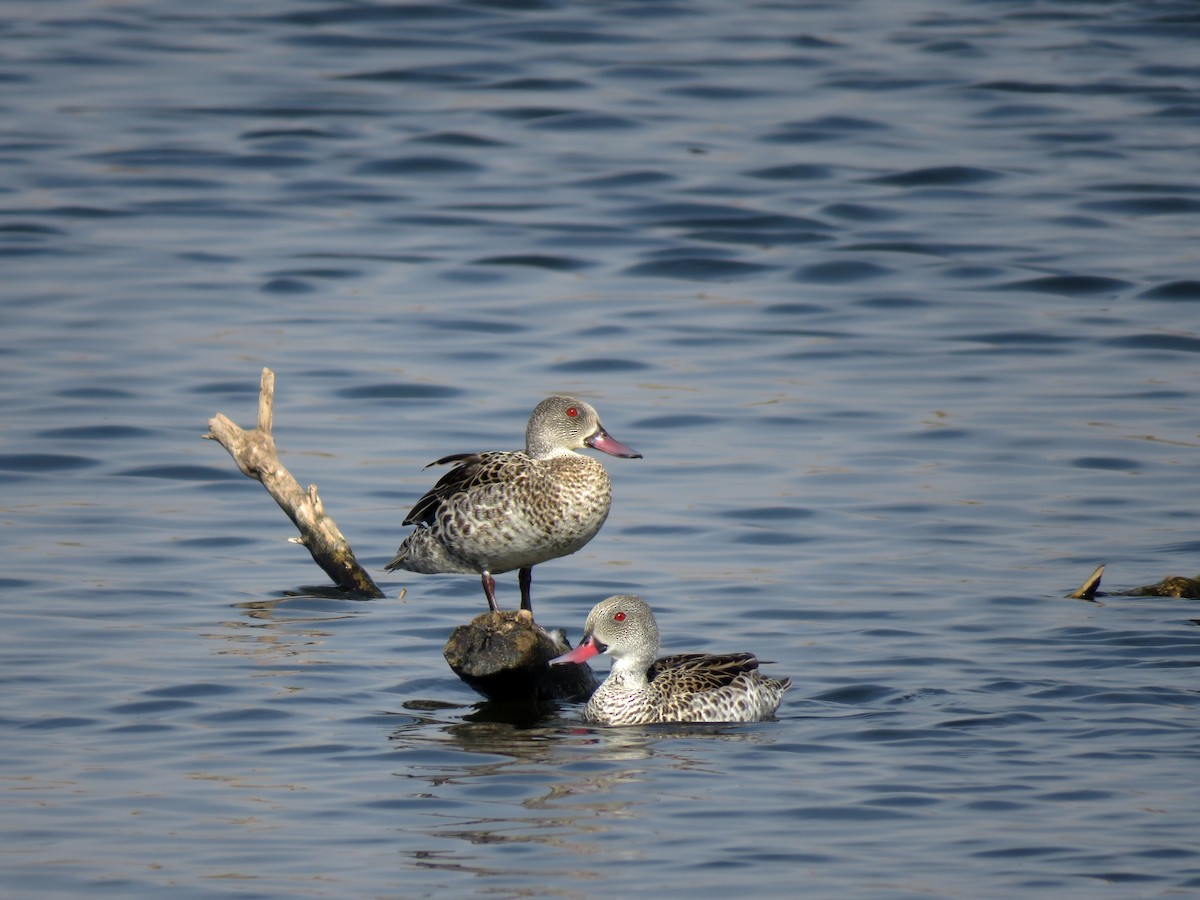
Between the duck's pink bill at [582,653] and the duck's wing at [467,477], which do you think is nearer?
the duck's pink bill at [582,653]

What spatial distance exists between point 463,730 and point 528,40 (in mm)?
21915

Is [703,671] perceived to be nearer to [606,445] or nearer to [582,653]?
[582,653]

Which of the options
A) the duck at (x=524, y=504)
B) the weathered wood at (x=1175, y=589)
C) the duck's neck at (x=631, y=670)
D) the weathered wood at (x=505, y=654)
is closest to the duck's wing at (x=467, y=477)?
the duck at (x=524, y=504)

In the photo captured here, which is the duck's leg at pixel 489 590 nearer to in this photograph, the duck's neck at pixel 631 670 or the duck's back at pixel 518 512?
the duck's back at pixel 518 512

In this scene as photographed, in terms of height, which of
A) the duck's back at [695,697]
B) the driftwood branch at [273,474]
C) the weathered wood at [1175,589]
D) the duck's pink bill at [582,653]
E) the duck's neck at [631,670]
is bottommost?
the weathered wood at [1175,589]

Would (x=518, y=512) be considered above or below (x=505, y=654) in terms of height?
above

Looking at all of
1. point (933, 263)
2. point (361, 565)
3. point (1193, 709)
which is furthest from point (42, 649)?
point (933, 263)

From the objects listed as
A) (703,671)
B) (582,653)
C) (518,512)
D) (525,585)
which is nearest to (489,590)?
(525,585)

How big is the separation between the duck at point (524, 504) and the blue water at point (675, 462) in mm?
793

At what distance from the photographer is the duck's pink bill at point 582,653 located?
399 inches

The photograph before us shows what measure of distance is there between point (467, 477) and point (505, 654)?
48.0 inches

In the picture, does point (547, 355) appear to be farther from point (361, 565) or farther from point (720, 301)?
point (361, 565)

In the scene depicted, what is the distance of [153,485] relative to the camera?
15.7m

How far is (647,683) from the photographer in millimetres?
10234
